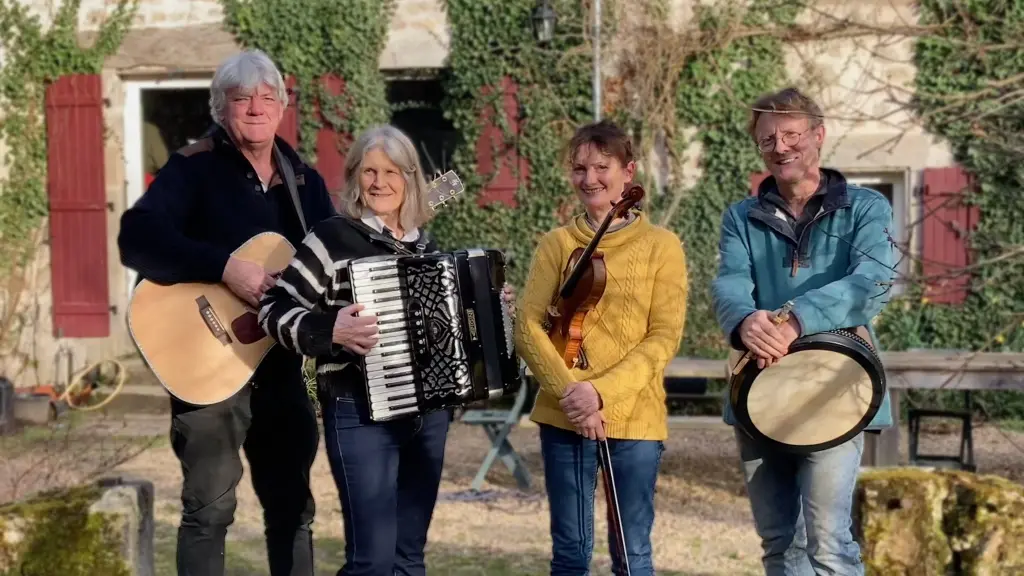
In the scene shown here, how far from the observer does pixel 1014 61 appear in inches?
353

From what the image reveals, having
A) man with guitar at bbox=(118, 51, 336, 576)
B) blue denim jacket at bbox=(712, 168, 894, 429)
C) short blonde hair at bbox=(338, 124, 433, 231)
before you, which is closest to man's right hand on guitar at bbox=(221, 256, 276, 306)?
man with guitar at bbox=(118, 51, 336, 576)

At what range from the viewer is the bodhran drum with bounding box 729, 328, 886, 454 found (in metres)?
3.25

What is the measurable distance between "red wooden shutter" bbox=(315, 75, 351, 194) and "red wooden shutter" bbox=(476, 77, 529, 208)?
1.20 meters

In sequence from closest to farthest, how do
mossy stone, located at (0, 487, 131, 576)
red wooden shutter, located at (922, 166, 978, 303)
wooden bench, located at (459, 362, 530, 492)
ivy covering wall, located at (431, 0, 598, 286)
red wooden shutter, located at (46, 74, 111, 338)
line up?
mossy stone, located at (0, 487, 131, 576) < wooden bench, located at (459, 362, 530, 492) < red wooden shutter, located at (922, 166, 978, 303) < ivy covering wall, located at (431, 0, 598, 286) < red wooden shutter, located at (46, 74, 111, 338)

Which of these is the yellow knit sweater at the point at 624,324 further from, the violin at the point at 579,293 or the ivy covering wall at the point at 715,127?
the ivy covering wall at the point at 715,127

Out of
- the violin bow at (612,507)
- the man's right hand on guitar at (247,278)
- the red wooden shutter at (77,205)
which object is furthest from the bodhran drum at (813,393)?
the red wooden shutter at (77,205)

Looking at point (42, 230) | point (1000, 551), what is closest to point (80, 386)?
point (42, 230)

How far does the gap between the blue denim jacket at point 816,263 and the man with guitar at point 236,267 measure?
136 centimetres

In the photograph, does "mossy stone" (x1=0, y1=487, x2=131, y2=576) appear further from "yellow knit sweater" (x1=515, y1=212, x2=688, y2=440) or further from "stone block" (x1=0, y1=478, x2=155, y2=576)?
"yellow knit sweater" (x1=515, y1=212, x2=688, y2=440)

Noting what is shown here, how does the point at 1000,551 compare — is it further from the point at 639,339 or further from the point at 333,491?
the point at 333,491

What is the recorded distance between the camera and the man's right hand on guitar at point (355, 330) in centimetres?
321

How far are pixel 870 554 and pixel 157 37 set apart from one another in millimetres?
8137

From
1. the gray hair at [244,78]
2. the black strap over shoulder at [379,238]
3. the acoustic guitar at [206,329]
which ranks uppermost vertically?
the gray hair at [244,78]

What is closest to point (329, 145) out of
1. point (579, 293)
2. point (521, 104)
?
point (521, 104)
